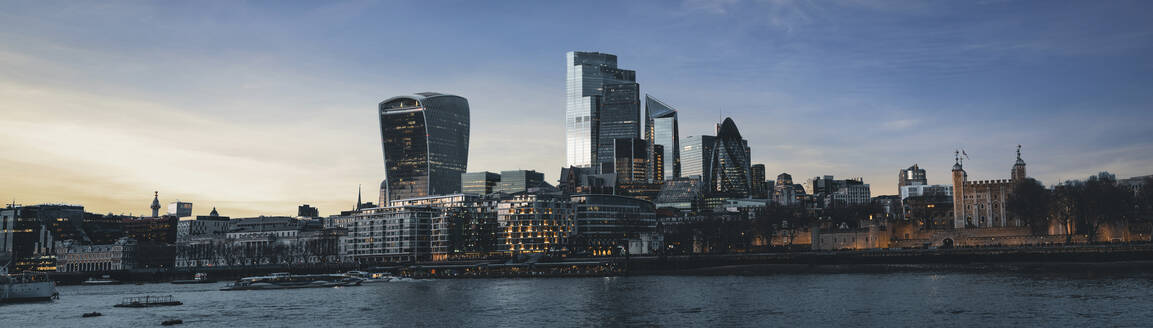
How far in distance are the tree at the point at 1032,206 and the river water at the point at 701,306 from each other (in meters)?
57.8

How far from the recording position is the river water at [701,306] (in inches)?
3125

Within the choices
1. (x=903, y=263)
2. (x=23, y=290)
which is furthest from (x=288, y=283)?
(x=903, y=263)

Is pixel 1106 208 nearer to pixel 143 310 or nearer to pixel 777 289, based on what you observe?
pixel 777 289

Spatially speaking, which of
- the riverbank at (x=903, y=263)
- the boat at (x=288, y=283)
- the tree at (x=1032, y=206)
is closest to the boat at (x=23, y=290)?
the boat at (x=288, y=283)

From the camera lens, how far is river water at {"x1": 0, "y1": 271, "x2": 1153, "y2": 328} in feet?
260

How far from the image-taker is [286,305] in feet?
369

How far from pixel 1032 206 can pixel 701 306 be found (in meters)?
118

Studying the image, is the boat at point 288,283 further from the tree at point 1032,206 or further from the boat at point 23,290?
the tree at point 1032,206

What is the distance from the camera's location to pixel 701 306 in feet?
316

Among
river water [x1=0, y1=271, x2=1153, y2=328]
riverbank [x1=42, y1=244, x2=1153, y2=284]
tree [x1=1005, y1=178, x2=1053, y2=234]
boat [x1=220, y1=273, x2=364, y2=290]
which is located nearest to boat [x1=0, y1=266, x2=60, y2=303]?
river water [x1=0, y1=271, x2=1153, y2=328]

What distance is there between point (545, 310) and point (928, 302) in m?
38.6

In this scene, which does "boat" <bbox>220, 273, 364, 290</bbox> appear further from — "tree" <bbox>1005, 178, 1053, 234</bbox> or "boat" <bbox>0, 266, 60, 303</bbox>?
"tree" <bbox>1005, 178, 1053, 234</bbox>

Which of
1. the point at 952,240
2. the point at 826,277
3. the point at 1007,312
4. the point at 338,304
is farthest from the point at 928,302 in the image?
the point at 952,240

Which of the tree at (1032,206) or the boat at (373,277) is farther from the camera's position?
the tree at (1032,206)
